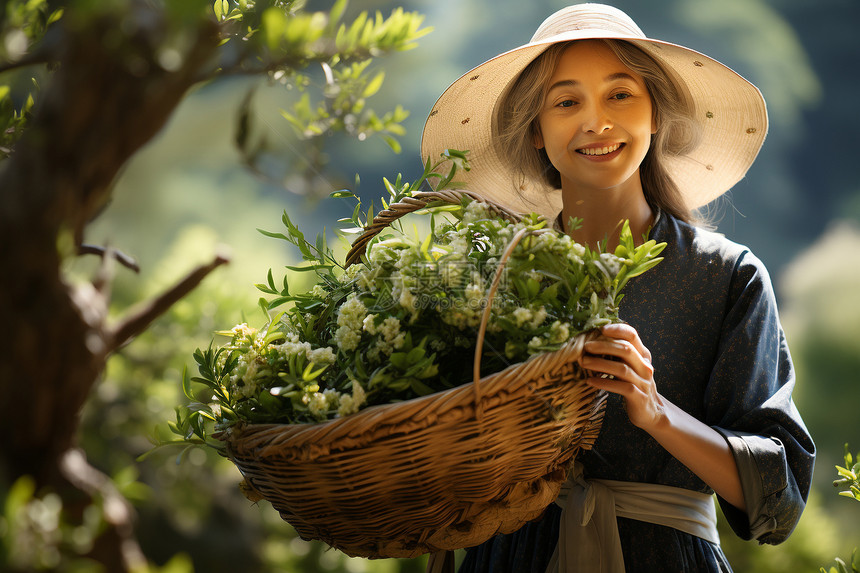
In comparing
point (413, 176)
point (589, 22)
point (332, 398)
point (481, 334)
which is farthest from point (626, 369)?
point (413, 176)

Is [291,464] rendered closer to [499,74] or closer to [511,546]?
[511,546]

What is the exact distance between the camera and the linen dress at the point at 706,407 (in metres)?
0.72

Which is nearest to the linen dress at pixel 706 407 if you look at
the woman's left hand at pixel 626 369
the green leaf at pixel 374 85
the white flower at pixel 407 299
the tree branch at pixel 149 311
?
the woman's left hand at pixel 626 369

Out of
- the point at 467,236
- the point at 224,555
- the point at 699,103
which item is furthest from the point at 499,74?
the point at 224,555

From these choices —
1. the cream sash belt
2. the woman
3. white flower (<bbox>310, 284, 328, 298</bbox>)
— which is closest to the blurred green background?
white flower (<bbox>310, 284, 328, 298</bbox>)

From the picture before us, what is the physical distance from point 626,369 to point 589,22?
492 millimetres

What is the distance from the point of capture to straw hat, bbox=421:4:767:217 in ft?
2.87

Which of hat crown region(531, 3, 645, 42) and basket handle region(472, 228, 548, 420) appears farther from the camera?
hat crown region(531, 3, 645, 42)

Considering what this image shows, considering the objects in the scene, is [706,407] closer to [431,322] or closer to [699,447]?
[699,447]

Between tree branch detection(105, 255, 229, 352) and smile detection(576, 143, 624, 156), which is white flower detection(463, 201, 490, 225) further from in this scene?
tree branch detection(105, 255, 229, 352)

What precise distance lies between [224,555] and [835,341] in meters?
1.70

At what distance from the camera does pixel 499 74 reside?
0.95 m

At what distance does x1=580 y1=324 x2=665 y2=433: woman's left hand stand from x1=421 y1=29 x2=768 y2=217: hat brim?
1.36ft

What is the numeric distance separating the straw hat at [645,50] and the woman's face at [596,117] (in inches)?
1.6
